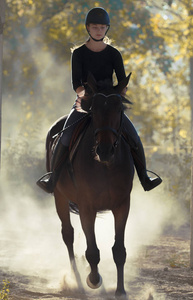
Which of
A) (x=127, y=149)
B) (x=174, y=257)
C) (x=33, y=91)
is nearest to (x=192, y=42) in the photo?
(x=174, y=257)

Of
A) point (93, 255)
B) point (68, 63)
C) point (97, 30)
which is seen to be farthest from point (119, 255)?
point (68, 63)

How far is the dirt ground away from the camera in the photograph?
7648 mm

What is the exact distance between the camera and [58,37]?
23.8 metres

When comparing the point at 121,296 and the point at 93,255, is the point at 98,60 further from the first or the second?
the point at 121,296

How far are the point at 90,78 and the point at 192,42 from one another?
12070 millimetres

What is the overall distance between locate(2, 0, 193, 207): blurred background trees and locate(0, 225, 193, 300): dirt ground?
574 cm

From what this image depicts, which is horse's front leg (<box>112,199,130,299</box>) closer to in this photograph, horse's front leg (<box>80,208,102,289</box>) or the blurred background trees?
horse's front leg (<box>80,208,102,289</box>)

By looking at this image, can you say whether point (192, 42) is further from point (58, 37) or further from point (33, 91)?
point (33, 91)

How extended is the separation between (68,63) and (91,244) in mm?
15866

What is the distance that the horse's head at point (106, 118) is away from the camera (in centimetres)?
644

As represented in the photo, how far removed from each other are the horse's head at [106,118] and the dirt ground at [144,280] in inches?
78.6

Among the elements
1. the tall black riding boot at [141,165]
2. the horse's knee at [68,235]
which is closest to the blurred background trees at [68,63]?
the horse's knee at [68,235]

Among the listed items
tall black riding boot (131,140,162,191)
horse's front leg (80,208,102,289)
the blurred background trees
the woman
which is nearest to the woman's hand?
the woman

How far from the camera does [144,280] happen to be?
8.65 metres
